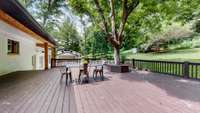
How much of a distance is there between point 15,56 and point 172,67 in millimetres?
8274

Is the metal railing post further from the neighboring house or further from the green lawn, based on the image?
the neighboring house

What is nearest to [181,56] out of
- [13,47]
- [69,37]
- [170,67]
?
[170,67]

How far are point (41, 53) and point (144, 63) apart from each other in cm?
1263

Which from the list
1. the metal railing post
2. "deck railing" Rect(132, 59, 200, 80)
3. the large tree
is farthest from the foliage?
the metal railing post

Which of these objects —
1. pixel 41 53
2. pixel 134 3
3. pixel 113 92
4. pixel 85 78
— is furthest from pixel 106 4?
pixel 41 53

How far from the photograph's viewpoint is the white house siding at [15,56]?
805 centimetres

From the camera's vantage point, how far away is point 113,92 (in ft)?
16.3

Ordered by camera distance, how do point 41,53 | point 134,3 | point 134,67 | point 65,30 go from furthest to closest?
point 65,30
point 41,53
point 134,67
point 134,3

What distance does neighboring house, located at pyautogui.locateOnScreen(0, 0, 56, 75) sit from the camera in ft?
14.6

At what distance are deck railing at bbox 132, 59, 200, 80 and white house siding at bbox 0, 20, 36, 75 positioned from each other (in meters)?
6.51

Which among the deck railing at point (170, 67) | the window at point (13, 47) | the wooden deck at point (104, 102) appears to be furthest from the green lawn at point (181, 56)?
the window at point (13, 47)

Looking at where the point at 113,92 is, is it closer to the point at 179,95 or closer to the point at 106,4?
the point at 179,95

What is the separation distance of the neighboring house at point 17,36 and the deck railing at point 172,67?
556cm

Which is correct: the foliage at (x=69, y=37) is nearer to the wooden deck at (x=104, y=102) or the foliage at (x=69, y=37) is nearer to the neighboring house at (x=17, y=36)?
the neighboring house at (x=17, y=36)
